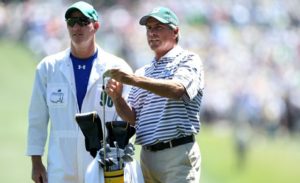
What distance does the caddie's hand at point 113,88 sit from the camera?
4.06m

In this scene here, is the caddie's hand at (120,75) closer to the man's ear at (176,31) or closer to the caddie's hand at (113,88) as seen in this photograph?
the caddie's hand at (113,88)

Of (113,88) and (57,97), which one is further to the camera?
(57,97)

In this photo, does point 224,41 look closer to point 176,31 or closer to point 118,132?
point 176,31

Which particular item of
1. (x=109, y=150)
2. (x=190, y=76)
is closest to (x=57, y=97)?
(x=109, y=150)

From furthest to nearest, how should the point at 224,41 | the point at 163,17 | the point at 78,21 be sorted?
the point at 224,41
the point at 78,21
the point at 163,17

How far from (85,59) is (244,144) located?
685 centimetres

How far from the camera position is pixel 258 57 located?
12195 mm

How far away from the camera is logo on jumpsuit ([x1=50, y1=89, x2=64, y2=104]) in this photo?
14.4 feet

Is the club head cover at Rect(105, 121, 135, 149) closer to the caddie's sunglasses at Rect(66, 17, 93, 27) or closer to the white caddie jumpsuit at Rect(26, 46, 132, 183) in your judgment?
the white caddie jumpsuit at Rect(26, 46, 132, 183)

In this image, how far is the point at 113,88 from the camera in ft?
13.4

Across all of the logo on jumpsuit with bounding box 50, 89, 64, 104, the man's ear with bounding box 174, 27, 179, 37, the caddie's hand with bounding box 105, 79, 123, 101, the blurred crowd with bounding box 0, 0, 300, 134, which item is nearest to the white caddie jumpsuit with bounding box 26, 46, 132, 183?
the logo on jumpsuit with bounding box 50, 89, 64, 104

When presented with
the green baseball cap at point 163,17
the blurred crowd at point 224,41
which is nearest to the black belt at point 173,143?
the green baseball cap at point 163,17

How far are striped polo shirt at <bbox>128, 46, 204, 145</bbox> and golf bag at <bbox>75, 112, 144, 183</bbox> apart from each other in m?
0.10

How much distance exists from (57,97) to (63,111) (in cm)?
A: 8
